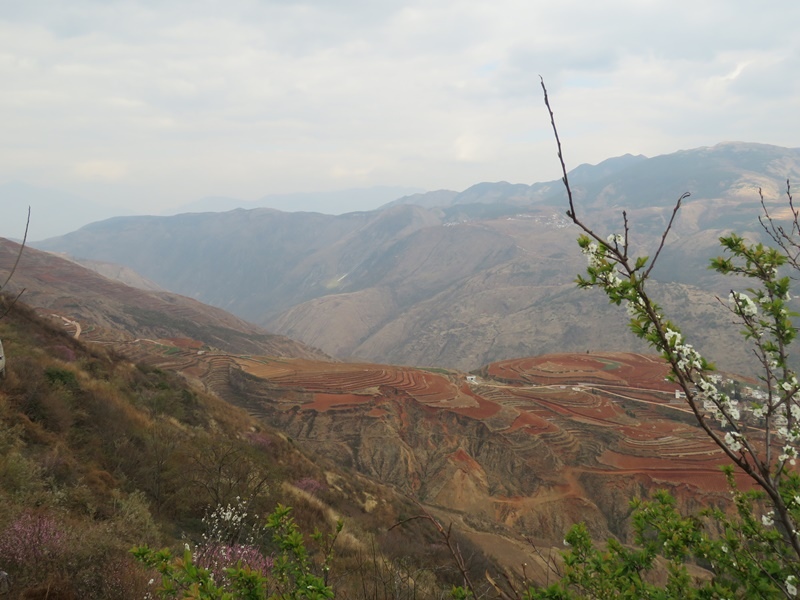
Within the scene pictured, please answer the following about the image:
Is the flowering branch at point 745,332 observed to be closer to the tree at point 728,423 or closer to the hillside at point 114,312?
the tree at point 728,423

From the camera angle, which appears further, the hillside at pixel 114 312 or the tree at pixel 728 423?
the hillside at pixel 114 312

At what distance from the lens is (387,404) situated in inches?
1769

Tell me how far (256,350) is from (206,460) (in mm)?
83595

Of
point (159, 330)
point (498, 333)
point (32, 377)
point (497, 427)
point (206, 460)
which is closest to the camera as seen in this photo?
point (32, 377)

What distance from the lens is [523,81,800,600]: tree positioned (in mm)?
3510

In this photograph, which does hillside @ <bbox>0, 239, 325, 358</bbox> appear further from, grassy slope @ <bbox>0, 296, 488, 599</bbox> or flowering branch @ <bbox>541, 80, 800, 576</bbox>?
flowering branch @ <bbox>541, 80, 800, 576</bbox>

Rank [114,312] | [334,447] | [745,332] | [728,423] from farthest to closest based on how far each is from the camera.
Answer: [114,312] < [334,447] < [745,332] < [728,423]

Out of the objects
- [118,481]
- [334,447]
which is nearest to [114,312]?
[334,447]

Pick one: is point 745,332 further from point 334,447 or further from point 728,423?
point 334,447

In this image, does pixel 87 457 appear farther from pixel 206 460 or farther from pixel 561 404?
pixel 561 404

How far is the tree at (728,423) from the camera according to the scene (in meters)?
3.51

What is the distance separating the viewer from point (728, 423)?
154 inches

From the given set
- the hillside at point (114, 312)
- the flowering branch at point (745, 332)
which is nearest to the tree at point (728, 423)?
the flowering branch at point (745, 332)

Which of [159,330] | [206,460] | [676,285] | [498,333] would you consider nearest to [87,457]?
[206,460]
